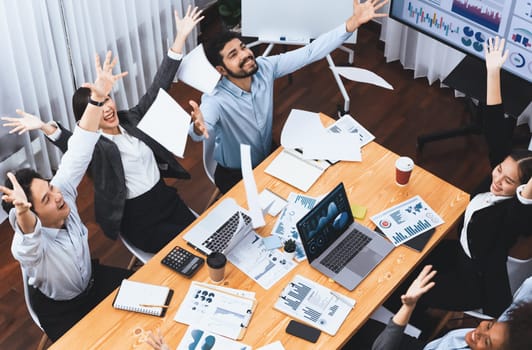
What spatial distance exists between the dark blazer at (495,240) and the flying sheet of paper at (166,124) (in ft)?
4.09

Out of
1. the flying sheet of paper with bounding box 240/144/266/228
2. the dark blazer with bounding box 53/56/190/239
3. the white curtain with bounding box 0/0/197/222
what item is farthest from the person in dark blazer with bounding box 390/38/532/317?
the white curtain with bounding box 0/0/197/222

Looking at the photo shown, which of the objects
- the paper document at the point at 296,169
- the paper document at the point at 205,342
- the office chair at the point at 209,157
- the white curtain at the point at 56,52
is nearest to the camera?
the paper document at the point at 205,342

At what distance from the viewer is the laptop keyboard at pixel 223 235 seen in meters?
2.87

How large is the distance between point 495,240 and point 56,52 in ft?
8.30

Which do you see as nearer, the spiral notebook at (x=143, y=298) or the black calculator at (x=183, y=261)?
the spiral notebook at (x=143, y=298)

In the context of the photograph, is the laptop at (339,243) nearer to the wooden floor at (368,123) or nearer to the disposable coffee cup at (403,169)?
the disposable coffee cup at (403,169)

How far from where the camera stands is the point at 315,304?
105 inches

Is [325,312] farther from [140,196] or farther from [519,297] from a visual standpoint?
[140,196]

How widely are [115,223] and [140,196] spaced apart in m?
0.17

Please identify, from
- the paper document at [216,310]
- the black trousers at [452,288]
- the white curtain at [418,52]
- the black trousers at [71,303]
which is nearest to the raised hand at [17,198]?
the black trousers at [71,303]

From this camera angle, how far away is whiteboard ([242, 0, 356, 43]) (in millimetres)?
4273

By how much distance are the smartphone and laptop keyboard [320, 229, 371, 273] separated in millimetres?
287

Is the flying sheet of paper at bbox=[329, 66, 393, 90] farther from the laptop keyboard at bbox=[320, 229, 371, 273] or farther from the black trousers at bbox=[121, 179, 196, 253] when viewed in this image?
the black trousers at bbox=[121, 179, 196, 253]

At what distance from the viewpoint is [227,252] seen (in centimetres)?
284
